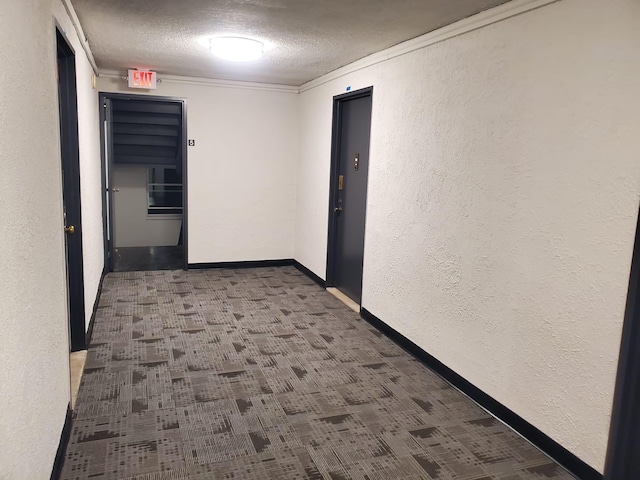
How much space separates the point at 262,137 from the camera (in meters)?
6.04

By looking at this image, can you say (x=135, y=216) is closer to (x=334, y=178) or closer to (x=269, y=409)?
(x=334, y=178)

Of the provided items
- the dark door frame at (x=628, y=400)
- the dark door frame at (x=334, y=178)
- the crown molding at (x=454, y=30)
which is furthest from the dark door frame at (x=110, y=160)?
the dark door frame at (x=628, y=400)

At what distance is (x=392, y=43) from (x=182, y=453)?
308cm

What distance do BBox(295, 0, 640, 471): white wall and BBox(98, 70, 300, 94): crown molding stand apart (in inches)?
92.1

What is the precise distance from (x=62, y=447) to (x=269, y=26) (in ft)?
8.91

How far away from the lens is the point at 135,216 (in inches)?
299

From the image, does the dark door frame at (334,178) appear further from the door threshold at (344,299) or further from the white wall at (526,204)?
the white wall at (526,204)

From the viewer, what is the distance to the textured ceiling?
2.84m

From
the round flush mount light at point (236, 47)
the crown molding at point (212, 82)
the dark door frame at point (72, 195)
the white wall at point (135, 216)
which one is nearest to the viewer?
the dark door frame at point (72, 195)

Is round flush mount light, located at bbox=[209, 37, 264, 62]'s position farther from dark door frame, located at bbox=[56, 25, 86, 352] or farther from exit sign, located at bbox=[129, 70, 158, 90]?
exit sign, located at bbox=[129, 70, 158, 90]

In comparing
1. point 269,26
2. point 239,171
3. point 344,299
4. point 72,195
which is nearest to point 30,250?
point 72,195

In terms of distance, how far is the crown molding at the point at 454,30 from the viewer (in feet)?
8.32

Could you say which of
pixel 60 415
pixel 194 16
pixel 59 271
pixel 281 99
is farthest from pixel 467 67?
pixel 281 99

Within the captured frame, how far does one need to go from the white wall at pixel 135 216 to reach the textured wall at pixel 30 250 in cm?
536
